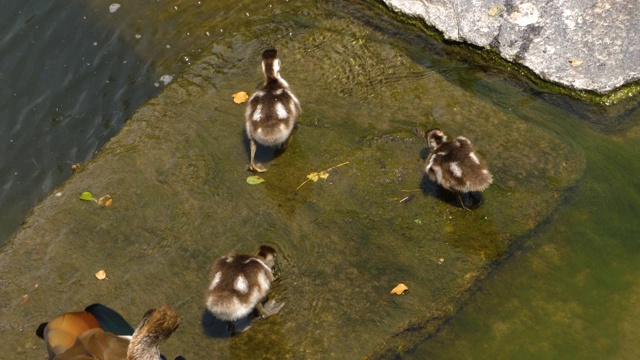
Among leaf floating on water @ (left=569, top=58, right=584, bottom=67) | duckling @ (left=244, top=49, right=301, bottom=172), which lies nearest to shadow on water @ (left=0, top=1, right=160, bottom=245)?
duckling @ (left=244, top=49, right=301, bottom=172)

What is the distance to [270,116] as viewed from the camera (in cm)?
637

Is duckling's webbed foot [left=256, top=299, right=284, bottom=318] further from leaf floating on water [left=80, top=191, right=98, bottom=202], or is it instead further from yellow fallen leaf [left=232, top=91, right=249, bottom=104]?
yellow fallen leaf [left=232, top=91, right=249, bottom=104]

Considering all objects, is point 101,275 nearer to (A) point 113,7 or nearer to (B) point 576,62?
A: (A) point 113,7

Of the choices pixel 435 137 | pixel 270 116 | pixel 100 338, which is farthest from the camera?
pixel 270 116

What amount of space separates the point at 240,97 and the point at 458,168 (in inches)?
88.5

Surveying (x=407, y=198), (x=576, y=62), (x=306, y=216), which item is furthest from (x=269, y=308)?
(x=576, y=62)

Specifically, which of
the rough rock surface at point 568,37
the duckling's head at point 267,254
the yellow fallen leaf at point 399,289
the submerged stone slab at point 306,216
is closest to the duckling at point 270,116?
the submerged stone slab at point 306,216

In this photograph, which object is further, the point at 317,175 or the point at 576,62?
the point at 576,62

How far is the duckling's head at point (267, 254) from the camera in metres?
5.56

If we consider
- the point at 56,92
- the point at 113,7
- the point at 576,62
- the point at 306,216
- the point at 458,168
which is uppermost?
the point at 576,62

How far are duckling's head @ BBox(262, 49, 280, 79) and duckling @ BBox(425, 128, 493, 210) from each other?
1.59 meters

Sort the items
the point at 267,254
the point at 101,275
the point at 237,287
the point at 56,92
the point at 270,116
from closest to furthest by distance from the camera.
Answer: the point at 237,287 < the point at 267,254 < the point at 101,275 < the point at 270,116 < the point at 56,92

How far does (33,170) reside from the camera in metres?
7.04

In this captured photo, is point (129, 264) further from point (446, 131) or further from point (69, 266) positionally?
point (446, 131)
